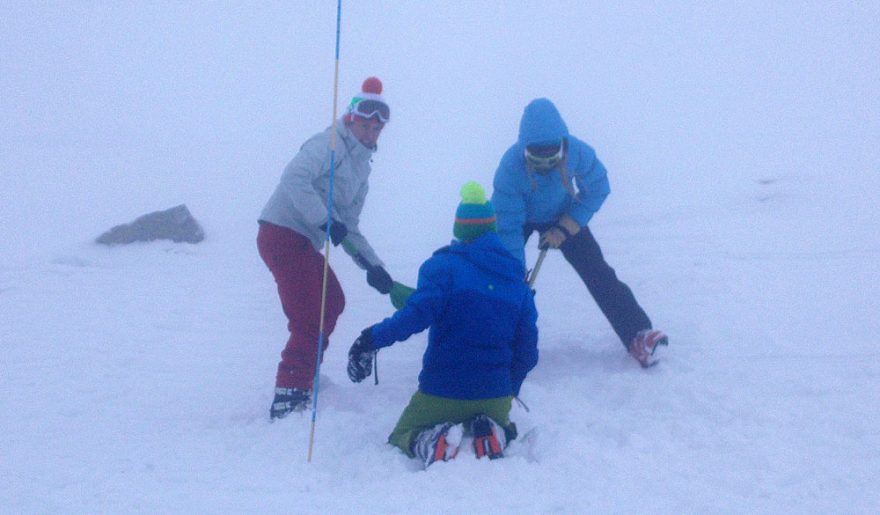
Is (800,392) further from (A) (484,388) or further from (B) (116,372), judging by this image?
(B) (116,372)

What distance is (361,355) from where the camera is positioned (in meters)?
4.20

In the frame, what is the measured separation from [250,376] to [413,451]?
7.30ft

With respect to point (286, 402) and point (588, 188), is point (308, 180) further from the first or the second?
point (588, 188)

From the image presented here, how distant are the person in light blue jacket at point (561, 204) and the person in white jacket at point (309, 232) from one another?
93cm

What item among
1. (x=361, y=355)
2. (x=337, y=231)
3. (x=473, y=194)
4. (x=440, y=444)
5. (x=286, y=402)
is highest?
(x=473, y=194)

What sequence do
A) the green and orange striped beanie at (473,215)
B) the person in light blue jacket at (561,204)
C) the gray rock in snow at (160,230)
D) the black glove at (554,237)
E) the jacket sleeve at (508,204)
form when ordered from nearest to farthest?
the green and orange striped beanie at (473,215), the person in light blue jacket at (561,204), the jacket sleeve at (508,204), the black glove at (554,237), the gray rock in snow at (160,230)

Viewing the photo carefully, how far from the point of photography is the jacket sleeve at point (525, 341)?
438cm

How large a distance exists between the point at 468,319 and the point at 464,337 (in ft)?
0.36

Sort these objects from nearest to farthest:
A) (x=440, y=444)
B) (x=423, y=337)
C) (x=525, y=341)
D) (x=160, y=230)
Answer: (x=440, y=444) → (x=525, y=341) → (x=423, y=337) → (x=160, y=230)

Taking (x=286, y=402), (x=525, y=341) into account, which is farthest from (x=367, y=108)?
(x=286, y=402)

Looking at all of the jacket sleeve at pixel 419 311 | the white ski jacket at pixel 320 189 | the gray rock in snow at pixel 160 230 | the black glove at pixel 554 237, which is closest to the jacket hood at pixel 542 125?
the black glove at pixel 554 237

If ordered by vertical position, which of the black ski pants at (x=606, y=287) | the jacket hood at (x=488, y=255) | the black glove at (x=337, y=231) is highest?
the jacket hood at (x=488, y=255)

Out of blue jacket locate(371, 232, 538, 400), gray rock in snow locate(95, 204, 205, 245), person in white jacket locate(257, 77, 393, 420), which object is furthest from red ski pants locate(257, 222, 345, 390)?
gray rock in snow locate(95, 204, 205, 245)

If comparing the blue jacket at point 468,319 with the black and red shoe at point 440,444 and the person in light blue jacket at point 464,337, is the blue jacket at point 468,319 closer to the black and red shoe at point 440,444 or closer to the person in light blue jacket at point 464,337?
the person in light blue jacket at point 464,337
